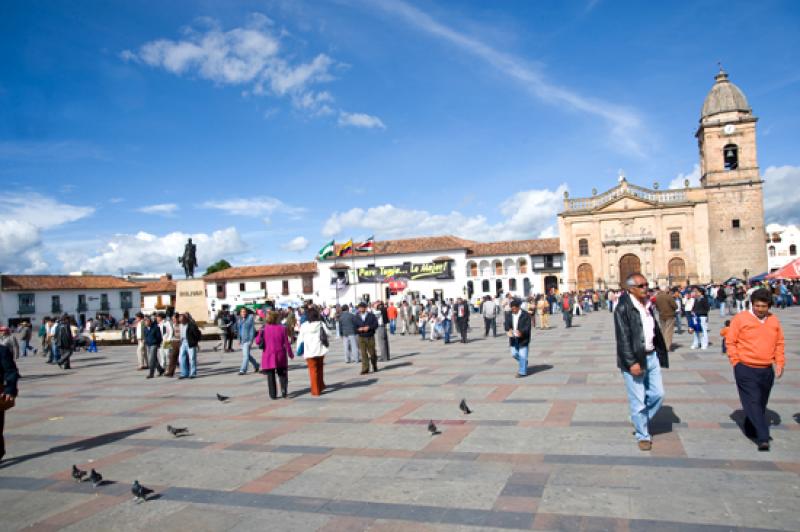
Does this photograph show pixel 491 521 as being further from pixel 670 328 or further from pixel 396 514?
pixel 670 328

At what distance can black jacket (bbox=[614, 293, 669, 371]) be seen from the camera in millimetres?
5426

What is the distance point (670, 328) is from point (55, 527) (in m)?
11.9

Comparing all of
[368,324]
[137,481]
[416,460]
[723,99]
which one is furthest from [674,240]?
[137,481]

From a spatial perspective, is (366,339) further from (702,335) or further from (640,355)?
(702,335)

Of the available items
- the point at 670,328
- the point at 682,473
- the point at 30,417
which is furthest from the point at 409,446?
the point at 670,328

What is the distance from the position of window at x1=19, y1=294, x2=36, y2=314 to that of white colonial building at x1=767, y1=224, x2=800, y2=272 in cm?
9418

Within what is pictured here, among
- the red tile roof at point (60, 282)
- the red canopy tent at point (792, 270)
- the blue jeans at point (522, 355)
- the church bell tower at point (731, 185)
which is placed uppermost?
the church bell tower at point (731, 185)

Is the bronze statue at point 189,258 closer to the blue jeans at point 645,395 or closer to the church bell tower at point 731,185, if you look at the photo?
the blue jeans at point 645,395

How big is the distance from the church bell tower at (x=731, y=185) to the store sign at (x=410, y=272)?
81.7 ft

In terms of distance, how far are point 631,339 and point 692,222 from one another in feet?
169

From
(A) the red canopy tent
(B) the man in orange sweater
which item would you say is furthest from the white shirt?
(A) the red canopy tent

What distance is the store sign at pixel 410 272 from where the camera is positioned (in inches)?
2248

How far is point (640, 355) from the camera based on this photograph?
17.8ft

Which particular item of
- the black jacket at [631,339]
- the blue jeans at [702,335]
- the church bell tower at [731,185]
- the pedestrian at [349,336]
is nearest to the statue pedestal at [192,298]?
the pedestrian at [349,336]
